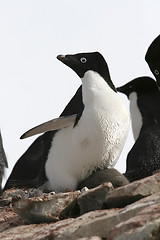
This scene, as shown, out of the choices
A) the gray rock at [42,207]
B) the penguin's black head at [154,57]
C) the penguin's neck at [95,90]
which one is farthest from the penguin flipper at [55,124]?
the penguin's black head at [154,57]

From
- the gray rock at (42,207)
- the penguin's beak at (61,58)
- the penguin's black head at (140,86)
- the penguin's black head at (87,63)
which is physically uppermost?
the penguin's beak at (61,58)

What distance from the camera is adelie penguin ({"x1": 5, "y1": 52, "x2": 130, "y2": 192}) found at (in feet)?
16.3

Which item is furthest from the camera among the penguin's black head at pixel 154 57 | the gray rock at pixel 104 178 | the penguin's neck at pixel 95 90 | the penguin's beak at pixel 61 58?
the penguin's black head at pixel 154 57

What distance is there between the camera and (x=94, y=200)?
10.8 ft

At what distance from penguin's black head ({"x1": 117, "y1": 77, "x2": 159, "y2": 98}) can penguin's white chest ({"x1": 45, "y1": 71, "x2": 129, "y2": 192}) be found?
0.93 metres

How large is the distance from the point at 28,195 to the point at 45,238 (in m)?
1.64

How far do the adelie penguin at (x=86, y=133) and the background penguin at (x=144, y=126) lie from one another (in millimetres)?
344

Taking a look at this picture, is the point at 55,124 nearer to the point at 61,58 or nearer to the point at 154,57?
the point at 61,58

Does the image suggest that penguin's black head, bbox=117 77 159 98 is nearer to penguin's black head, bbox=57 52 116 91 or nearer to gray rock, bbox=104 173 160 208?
penguin's black head, bbox=57 52 116 91

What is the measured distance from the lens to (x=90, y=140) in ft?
16.3

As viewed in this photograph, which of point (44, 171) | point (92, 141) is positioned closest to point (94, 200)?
point (92, 141)

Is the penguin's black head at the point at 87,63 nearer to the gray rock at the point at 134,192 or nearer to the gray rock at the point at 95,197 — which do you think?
the gray rock at the point at 95,197

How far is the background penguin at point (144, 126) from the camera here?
17.5ft

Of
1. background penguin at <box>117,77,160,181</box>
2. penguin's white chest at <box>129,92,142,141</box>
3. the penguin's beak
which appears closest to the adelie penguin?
the penguin's beak
